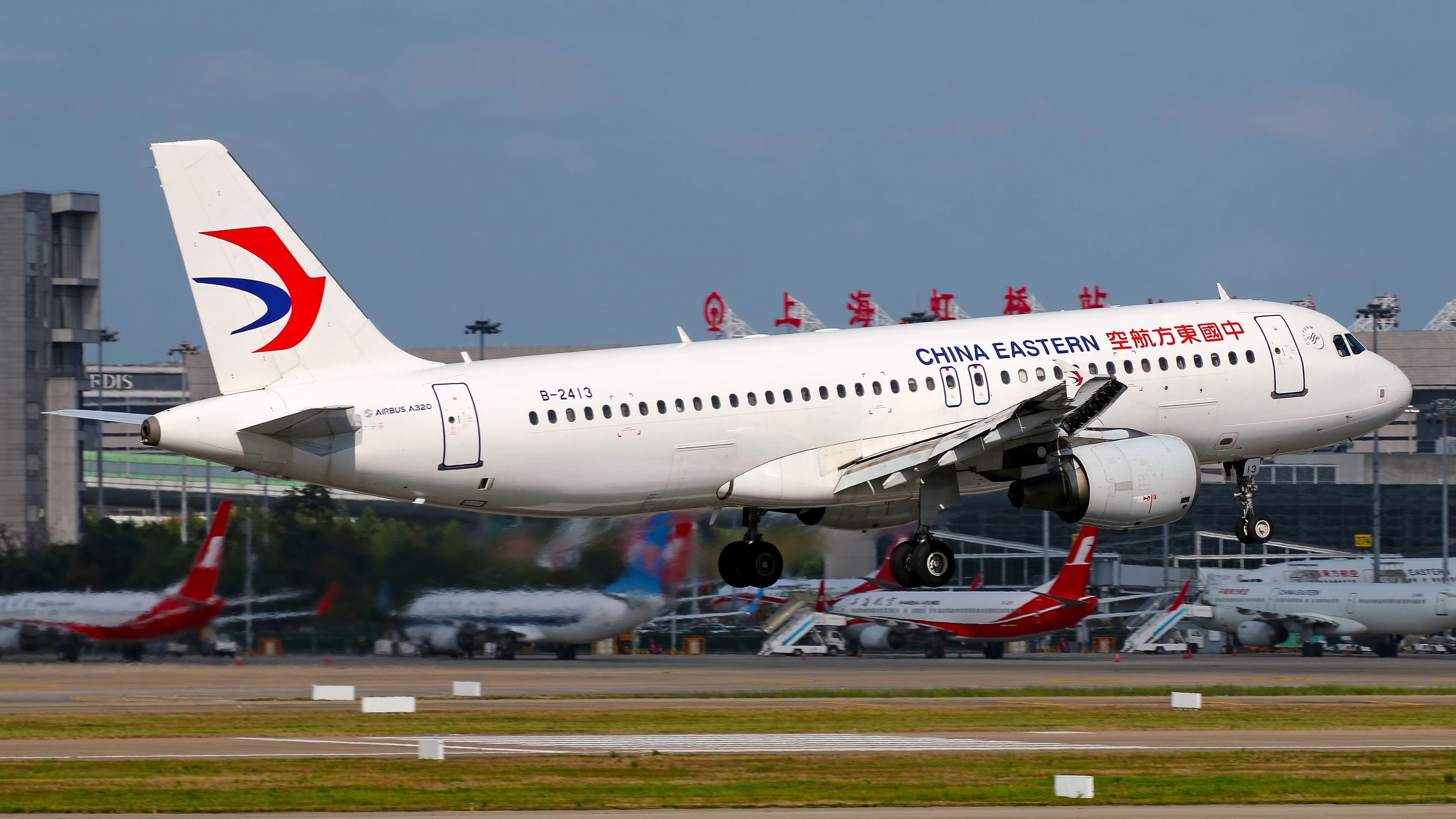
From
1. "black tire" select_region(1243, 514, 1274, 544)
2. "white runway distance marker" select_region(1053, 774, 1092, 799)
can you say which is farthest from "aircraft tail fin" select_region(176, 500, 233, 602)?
"white runway distance marker" select_region(1053, 774, 1092, 799)

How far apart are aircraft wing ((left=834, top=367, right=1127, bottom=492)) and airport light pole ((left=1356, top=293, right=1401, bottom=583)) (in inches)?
1278

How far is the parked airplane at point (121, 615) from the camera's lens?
66.2 meters

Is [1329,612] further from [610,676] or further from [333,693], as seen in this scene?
[333,693]

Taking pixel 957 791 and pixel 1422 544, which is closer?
pixel 957 791

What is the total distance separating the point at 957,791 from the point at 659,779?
15.2 ft

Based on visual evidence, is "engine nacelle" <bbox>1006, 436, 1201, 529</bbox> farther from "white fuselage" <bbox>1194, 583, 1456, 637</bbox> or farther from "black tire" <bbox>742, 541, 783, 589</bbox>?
"white fuselage" <bbox>1194, 583, 1456, 637</bbox>

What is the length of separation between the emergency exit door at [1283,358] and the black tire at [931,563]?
28.1 feet

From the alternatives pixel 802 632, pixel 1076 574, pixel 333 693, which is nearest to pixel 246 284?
pixel 333 693

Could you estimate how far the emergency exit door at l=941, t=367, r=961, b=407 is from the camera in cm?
3972

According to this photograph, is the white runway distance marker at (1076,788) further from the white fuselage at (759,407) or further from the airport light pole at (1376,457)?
the airport light pole at (1376,457)

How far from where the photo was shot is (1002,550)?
104000 millimetres

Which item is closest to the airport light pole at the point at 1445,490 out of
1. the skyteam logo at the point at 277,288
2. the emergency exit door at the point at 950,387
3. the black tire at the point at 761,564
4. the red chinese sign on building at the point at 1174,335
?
the red chinese sign on building at the point at 1174,335

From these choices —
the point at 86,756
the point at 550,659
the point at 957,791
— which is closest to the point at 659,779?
the point at 957,791

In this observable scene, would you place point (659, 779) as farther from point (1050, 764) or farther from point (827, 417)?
point (827, 417)
